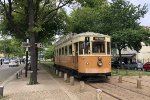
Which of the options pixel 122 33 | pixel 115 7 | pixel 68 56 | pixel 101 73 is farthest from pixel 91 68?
pixel 115 7

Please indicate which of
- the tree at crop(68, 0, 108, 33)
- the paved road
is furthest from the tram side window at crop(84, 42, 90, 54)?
the tree at crop(68, 0, 108, 33)

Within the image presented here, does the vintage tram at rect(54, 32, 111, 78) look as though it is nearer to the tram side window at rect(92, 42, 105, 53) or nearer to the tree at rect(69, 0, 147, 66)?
the tram side window at rect(92, 42, 105, 53)

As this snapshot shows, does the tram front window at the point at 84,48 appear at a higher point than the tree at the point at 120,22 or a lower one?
lower

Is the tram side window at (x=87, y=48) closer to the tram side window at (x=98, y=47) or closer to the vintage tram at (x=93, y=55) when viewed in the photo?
the vintage tram at (x=93, y=55)

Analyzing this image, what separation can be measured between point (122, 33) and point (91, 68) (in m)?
25.2

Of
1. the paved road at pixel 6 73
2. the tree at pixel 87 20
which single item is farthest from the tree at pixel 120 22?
the paved road at pixel 6 73

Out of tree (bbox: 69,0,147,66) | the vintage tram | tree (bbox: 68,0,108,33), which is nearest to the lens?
the vintage tram

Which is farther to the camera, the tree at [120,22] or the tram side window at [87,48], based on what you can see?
the tree at [120,22]

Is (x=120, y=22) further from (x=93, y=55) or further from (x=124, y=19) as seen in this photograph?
(x=93, y=55)

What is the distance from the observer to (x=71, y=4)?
29891mm

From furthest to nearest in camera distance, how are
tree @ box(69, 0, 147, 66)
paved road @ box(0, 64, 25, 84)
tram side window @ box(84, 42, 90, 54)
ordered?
tree @ box(69, 0, 147, 66) → paved road @ box(0, 64, 25, 84) → tram side window @ box(84, 42, 90, 54)

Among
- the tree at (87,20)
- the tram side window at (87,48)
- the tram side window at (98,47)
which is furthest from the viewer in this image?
the tree at (87,20)

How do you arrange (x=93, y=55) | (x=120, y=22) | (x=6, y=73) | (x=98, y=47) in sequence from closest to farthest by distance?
(x=93, y=55) < (x=98, y=47) < (x=6, y=73) < (x=120, y=22)

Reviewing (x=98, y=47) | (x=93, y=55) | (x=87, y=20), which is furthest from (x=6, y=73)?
(x=93, y=55)
